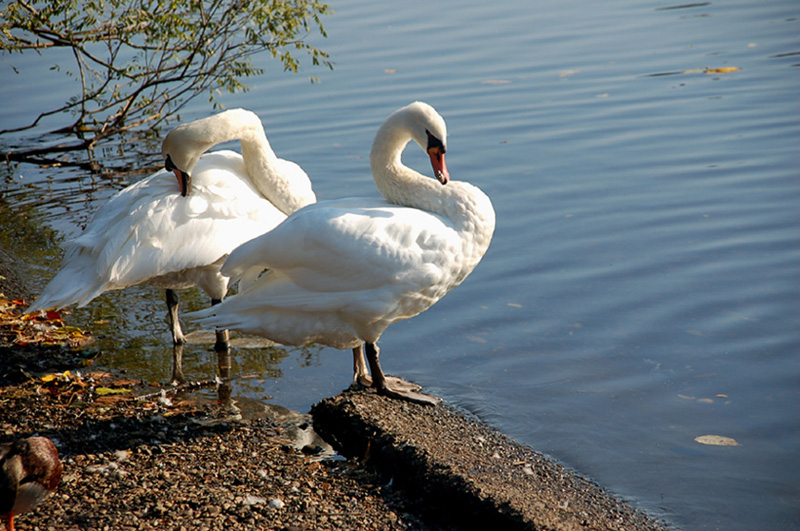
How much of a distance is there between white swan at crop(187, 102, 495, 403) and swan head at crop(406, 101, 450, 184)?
22 millimetres

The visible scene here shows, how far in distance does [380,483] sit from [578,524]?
97 centimetres

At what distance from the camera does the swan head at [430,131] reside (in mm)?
4965

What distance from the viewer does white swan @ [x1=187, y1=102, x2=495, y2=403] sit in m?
4.43

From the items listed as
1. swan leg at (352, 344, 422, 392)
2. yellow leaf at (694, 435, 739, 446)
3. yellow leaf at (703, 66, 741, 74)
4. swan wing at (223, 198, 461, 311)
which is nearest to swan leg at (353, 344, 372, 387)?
swan leg at (352, 344, 422, 392)

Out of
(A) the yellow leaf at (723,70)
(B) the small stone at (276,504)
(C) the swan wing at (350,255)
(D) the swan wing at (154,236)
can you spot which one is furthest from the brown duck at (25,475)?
(A) the yellow leaf at (723,70)

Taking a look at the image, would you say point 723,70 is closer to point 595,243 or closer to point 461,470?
point 595,243

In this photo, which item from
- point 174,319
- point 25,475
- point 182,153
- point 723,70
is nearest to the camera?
point 25,475

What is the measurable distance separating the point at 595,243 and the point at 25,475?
5.18 meters

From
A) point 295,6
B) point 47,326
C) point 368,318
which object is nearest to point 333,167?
point 295,6

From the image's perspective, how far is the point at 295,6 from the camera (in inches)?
394

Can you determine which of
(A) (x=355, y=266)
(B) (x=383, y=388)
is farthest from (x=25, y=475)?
(B) (x=383, y=388)

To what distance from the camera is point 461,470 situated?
158 inches

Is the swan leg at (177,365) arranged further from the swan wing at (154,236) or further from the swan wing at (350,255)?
the swan wing at (350,255)

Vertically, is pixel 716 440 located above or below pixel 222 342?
below
